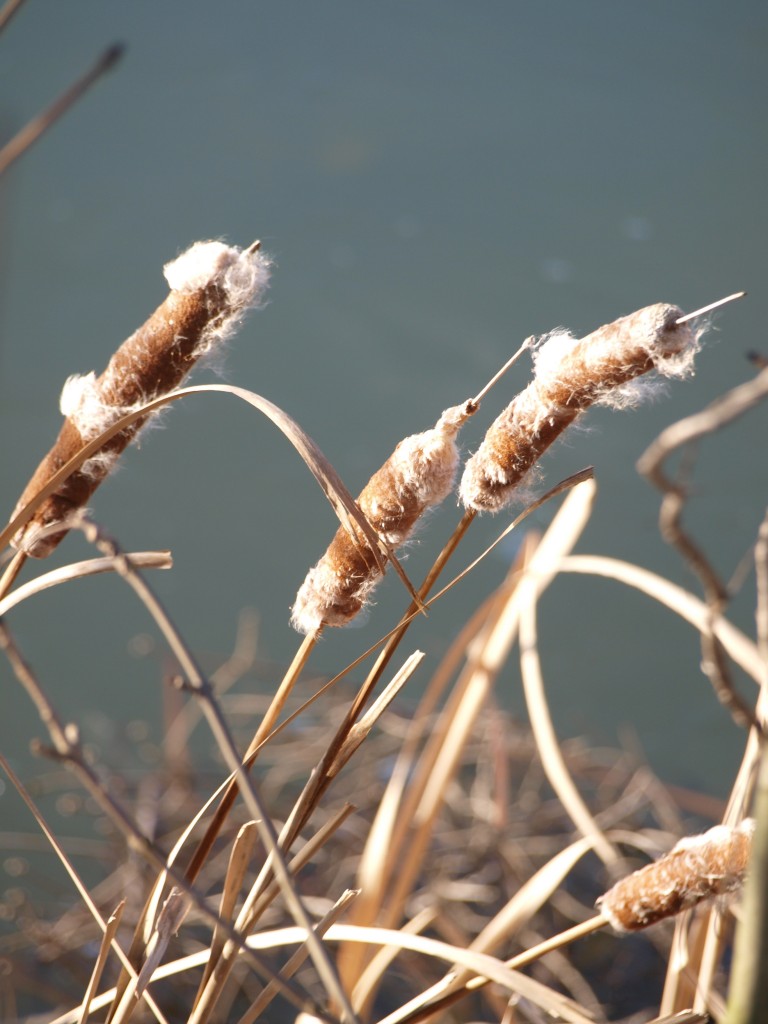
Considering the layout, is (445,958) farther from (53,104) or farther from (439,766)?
(53,104)

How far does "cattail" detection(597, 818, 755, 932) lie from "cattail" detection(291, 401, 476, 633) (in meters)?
0.11

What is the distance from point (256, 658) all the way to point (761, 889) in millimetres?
837

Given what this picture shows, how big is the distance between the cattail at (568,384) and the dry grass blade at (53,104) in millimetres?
114

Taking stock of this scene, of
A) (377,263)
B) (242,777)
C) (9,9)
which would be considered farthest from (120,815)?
(377,263)

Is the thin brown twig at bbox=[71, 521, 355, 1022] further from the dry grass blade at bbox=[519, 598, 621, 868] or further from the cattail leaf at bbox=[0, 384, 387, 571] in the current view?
the dry grass blade at bbox=[519, 598, 621, 868]

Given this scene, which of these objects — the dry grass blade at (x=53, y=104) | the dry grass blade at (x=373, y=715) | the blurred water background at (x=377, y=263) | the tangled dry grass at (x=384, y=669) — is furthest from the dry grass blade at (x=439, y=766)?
the blurred water background at (x=377, y=263)

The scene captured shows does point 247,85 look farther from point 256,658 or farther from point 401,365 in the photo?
point 256,658

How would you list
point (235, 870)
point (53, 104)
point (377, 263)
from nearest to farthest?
point (53, 104)
point (235, 870)
point (377, 263)

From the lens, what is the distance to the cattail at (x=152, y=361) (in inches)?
9.1

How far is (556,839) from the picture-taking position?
29.0 inches

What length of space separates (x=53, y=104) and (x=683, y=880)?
0.76 ft

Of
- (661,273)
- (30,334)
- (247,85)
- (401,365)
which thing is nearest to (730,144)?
(661,273)

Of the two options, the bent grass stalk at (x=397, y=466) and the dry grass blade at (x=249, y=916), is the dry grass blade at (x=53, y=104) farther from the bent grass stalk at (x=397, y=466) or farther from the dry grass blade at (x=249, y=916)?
the dry grass blade at (x=249, y=916)

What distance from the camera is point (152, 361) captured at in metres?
0.24
